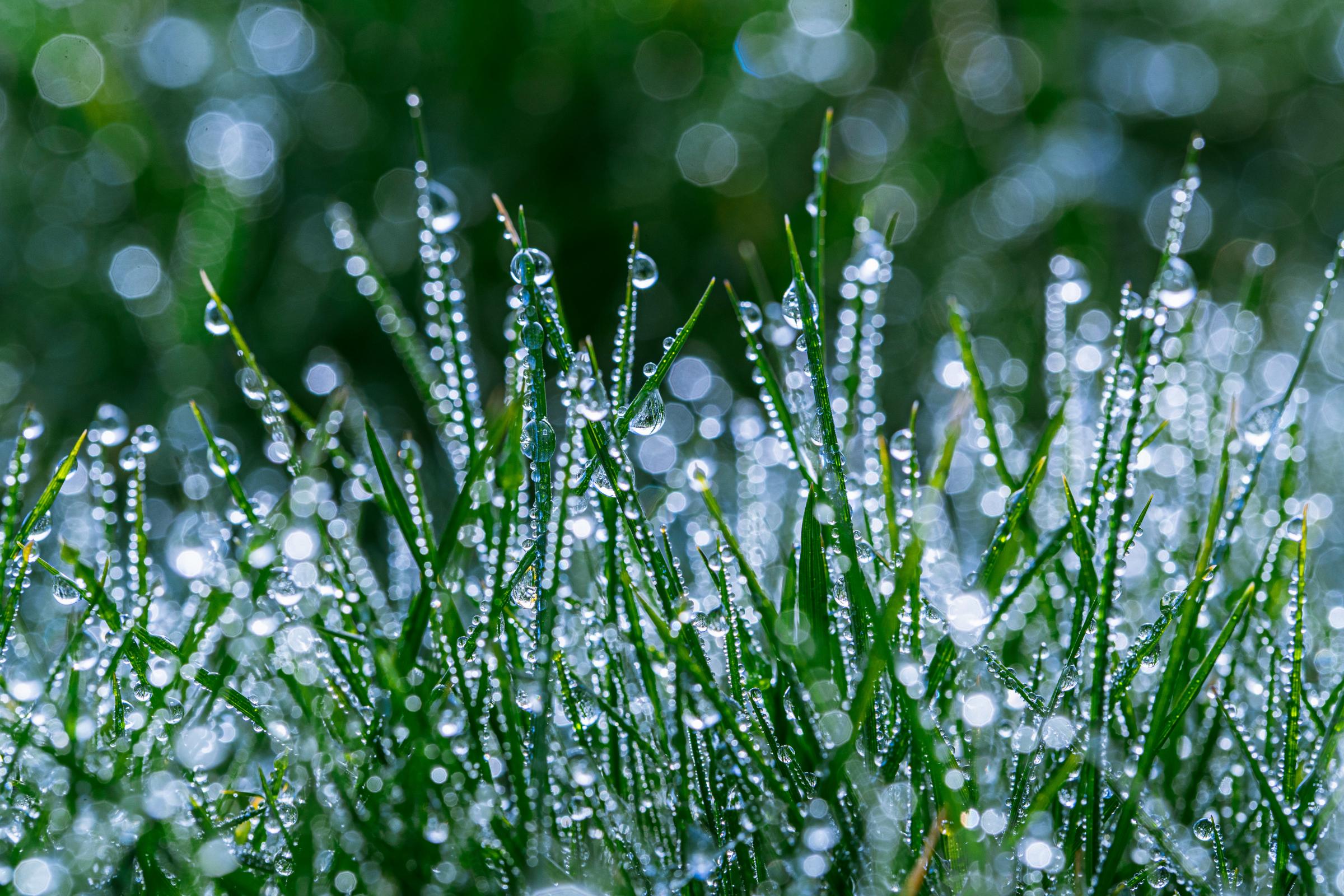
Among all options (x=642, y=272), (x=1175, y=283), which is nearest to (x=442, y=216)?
(x=642, y=272)

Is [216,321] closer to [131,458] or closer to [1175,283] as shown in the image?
[131,458]

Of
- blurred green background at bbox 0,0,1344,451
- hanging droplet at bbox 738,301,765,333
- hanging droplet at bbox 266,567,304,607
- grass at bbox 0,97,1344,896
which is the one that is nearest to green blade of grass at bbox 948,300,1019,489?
grass at bbox 0,97,1344,896

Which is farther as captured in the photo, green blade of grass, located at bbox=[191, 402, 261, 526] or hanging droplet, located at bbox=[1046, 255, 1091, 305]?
hanging droplet, located at bbox=[1046, 255, 1091, 305]

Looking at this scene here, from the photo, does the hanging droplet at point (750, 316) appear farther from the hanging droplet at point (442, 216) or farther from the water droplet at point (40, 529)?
the water droplet at point (40, 529)

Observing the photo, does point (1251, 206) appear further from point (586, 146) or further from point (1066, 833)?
point (1066, 833)

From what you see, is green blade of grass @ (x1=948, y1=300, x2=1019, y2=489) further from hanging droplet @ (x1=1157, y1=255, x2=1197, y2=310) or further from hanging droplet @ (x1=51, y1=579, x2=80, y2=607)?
hanging droplet @ (x1=51, y1=579, x2=80, y2=607)
